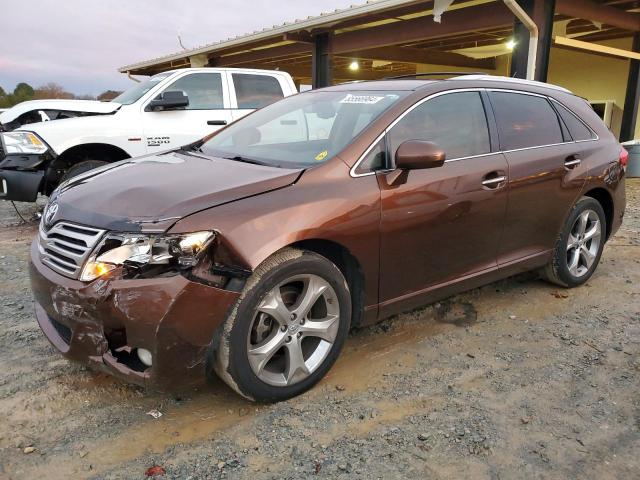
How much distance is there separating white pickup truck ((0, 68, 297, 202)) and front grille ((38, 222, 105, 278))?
12.1ft

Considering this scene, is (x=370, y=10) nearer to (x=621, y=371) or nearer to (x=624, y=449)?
(x=621, y=371)

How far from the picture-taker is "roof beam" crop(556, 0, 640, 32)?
877cm

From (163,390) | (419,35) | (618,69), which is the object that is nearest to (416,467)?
(163,390)

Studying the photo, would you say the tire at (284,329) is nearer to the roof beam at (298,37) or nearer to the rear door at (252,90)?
the rear door at (252,90)

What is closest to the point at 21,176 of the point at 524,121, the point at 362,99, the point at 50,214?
the point at 50,214

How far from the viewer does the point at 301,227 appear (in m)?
2.66

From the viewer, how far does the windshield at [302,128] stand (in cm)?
317

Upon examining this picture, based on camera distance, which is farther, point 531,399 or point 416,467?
point 531,399

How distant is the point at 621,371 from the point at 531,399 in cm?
74

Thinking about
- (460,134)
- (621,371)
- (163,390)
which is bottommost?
(621,371)

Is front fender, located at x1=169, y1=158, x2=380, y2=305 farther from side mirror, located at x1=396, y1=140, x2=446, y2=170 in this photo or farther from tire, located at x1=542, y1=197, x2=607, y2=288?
tire, located at x1=542, y1=197, x2=607, y2=288

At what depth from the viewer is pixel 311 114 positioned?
3.68 metres

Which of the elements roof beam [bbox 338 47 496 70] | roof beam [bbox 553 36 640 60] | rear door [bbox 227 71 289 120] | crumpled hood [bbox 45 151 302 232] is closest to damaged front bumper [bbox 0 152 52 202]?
rear door [bbox 227 71 289 120]

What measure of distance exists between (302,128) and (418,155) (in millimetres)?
1003
